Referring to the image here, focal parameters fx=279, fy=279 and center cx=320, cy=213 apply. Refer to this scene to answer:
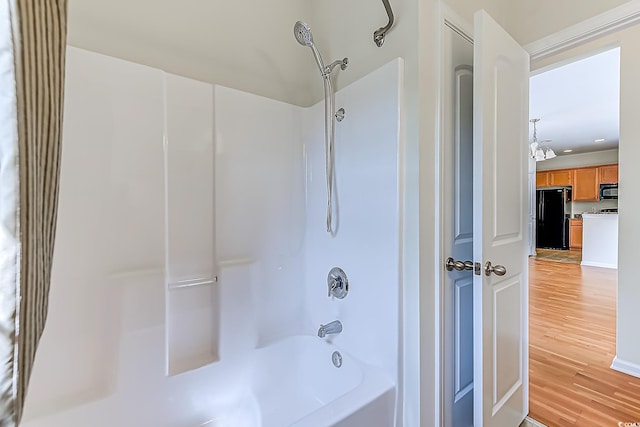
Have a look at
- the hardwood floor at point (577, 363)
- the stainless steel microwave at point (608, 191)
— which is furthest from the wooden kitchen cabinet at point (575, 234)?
the hardwood floor at point (577, 363)

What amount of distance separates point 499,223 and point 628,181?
59.0 inches

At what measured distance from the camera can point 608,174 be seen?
6.35m

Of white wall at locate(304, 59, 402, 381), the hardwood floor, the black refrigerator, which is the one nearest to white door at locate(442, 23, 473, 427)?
white wall at locate(304, 59, 402, 381)

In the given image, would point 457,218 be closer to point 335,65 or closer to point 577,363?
point 335,65

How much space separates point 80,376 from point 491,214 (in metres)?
1.78

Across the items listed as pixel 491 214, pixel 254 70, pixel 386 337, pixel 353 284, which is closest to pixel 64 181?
pixel 254 70

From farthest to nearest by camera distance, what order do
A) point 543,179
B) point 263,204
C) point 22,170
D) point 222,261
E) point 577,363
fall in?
point 543,179
point 577,363
point 263,204
point 222,261
point 22,170

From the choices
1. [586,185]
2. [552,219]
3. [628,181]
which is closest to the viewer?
[628,181]

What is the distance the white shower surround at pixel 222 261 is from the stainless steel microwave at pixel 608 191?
8067 millimetres

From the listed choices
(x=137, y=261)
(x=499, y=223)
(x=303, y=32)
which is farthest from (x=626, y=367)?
(x=137, y=261)

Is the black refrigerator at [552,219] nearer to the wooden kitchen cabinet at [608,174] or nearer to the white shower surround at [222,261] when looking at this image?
the wooden kitchen cabinet at [608,174]

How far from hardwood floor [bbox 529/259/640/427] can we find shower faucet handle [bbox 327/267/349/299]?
132 cm

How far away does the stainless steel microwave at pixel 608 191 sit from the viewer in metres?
6.27

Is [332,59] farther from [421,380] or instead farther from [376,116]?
[421,380]
